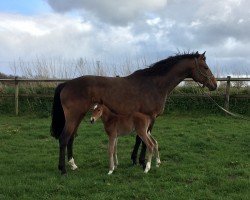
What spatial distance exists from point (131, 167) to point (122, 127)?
2.89ft

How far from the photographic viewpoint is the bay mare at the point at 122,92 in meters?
8.48

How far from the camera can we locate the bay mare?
848 cm

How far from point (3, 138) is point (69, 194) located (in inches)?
251

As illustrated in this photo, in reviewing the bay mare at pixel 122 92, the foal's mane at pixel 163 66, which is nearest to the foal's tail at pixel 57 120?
the bay mare at pixel 122 92

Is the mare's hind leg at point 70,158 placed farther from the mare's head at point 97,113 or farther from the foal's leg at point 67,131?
the mare's head at point 97,113

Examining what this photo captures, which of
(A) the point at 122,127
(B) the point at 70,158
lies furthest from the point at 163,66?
(B) the point at 70,158

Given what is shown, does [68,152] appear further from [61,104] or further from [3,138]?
[3,138]

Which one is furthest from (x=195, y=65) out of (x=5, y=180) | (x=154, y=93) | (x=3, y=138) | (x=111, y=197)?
(x=3, y=138)

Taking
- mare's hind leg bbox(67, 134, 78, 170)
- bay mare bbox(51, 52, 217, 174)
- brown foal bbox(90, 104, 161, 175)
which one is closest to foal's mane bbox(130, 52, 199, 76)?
bay mare bbox(51, 52, 217, 174)

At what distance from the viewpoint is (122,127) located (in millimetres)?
8664

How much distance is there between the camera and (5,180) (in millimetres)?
7707

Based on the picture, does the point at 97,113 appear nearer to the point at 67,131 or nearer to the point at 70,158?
the point at 67,131

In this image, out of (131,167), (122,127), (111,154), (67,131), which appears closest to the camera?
(111,154)

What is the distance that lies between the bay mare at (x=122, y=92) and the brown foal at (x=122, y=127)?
6.3 inches
